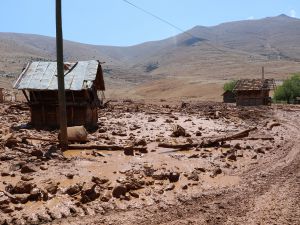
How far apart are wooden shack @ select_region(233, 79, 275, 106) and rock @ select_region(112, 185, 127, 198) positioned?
37.3 meters

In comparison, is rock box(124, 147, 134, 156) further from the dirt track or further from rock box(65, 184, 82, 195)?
rock box(65, 184, 82, 195)

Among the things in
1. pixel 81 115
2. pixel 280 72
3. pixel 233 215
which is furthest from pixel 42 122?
pixel 280 72

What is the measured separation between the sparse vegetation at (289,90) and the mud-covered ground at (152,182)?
35238 mm

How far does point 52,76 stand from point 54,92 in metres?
0.75

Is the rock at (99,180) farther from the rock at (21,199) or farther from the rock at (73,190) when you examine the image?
the rock at (21,199)

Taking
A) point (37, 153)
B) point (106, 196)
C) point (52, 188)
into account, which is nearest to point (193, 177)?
point (106, 196)

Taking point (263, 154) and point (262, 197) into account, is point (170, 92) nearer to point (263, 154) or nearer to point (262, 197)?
point (263, 154)

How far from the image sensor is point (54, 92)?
19.3 meters

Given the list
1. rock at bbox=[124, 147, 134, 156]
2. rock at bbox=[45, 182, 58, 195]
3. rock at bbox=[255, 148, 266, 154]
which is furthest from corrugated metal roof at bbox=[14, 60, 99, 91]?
rock at bbox=[45, 182, 58, 195]

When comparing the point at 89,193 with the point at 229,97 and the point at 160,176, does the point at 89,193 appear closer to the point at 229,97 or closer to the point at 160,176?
the point at 160,176

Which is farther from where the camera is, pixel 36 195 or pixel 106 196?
pixel 106 196

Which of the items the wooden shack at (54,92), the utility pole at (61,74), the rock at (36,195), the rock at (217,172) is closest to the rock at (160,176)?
the rock at (217,172)

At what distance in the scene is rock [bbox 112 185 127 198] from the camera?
8.90 m

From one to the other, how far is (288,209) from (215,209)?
1.46 meters
